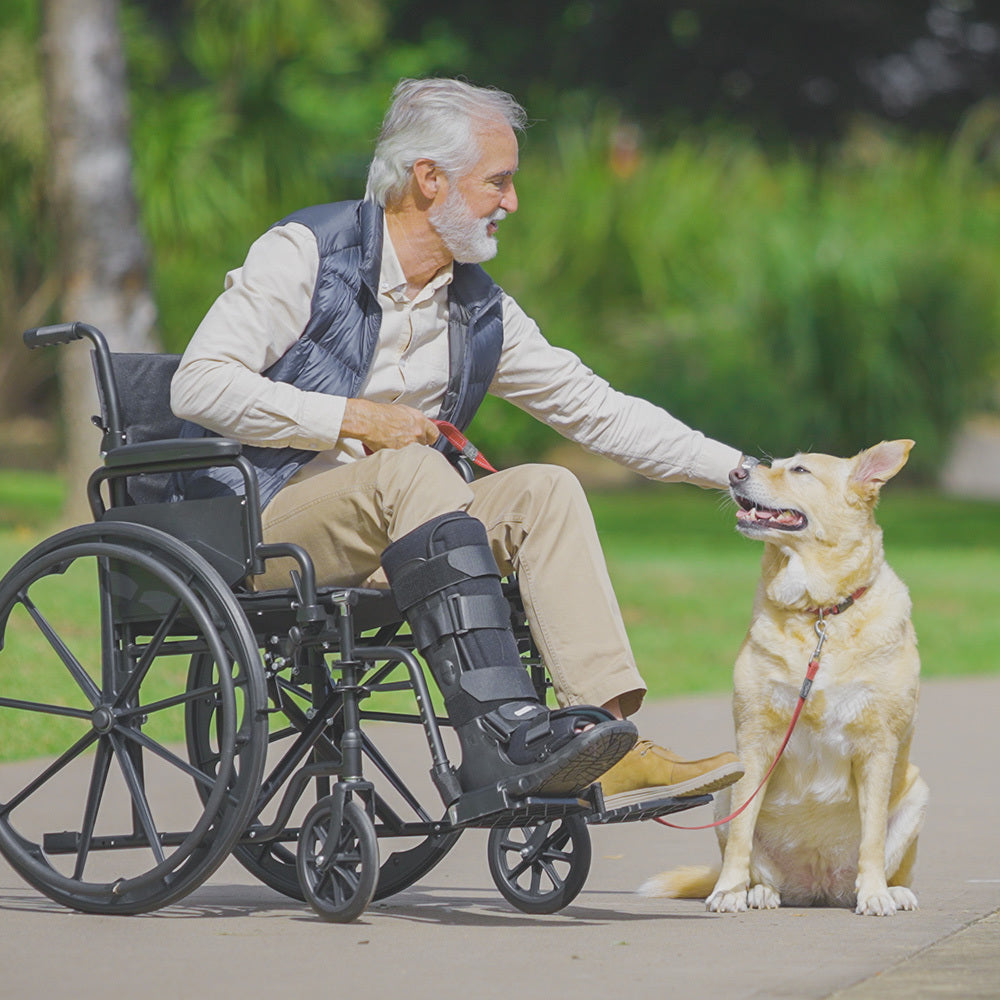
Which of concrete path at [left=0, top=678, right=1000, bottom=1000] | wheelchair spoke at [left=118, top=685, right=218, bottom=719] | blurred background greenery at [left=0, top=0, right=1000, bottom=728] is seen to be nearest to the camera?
concrete path at [left=0, top=678, right=1000, bottom=1000]

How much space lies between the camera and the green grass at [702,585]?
9266mm

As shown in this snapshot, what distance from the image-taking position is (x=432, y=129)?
4402mm

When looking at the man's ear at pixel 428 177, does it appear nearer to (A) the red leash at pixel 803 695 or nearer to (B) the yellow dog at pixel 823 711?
(B) the yellow dog at pixel 823 711

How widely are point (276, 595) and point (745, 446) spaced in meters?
14.8

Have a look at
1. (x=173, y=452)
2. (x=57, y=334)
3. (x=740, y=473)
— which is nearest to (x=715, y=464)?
(x=740, y=473)

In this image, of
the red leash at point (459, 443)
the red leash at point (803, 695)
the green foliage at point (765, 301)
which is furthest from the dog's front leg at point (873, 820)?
the green foliage at point (765, 301)

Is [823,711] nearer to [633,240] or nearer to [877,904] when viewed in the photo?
[877,904]

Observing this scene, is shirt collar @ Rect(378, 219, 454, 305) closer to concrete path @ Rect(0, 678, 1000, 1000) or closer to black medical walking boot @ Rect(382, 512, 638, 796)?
black medical walking boot @ Rect(382, 512, 638, 796)

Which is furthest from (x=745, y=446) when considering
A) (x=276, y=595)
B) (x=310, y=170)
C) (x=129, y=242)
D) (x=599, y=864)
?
(x=276, y=595)

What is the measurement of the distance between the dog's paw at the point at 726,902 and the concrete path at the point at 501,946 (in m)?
0.07

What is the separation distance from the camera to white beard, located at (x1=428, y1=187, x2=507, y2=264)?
442cm

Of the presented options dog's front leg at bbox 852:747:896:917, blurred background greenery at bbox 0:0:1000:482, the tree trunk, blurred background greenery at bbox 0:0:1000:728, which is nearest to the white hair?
dog's front leg at bbox 852:747:896:917

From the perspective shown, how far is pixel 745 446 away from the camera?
731 inches

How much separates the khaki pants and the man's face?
0.59 metres
